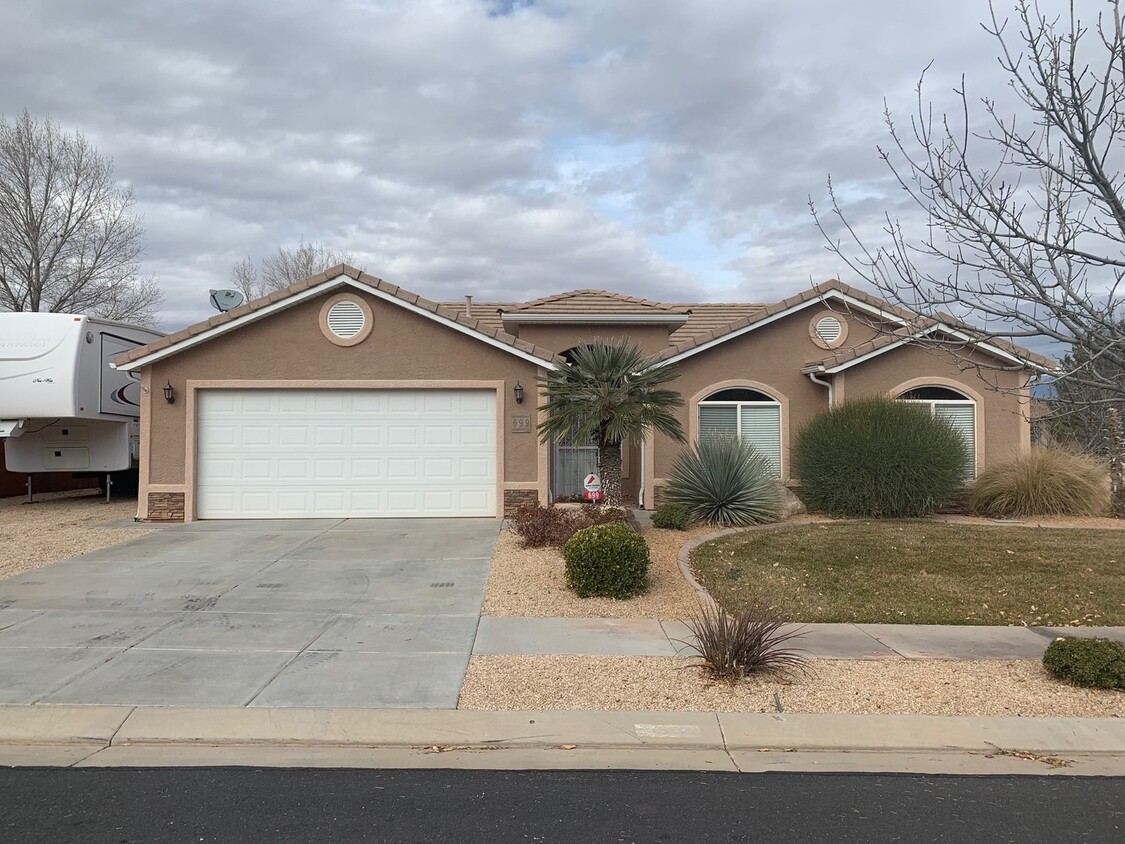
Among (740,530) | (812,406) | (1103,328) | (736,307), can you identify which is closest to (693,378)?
(812,406)

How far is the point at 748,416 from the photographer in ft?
51.2

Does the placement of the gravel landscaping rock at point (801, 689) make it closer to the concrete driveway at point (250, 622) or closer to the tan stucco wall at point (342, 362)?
the concrete driveway at point (250, 622)

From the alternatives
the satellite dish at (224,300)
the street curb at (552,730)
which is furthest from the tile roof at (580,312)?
the street curb at (552,730)

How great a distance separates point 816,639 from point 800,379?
9154mm

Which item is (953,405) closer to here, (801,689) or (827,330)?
(827,330)

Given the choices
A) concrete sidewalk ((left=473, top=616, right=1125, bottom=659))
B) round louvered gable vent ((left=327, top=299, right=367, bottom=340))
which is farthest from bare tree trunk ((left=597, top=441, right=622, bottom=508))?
round louvered gable vent ((left=327, top=299, right=367, bottom=340))

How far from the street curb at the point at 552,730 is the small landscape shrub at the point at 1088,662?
474mm

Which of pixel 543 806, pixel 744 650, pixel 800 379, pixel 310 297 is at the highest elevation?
pixel 310 297

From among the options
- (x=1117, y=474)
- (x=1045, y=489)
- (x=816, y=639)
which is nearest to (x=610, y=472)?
(x=816, y=639)

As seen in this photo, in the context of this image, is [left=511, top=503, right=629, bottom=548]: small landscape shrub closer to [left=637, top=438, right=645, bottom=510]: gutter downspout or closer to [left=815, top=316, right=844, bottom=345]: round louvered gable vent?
[left=637, top=438, right=645, bottom=510]: gutter downspout

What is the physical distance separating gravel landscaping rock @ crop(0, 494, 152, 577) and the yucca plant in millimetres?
8557

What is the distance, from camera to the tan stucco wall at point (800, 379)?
1510 cm

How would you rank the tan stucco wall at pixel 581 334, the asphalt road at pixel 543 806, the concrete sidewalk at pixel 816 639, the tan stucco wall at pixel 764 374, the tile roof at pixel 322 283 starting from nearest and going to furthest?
1. the asphalt road at pixel 543 806
2. the concrete sidewalk at pixel 816 639
3. the tile roof at pixel 322 283
4. the tan stucco wall at pixel 764 374
5. the tan stucco wall at pixel 581 334

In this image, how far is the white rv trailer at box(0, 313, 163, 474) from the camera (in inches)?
590
